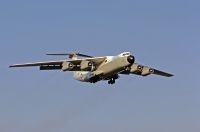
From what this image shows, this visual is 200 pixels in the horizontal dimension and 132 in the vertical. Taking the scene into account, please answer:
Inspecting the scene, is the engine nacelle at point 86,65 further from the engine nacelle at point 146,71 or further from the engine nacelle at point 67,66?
the engine nacelle at point 146,71

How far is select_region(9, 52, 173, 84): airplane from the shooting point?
94250 millimetres

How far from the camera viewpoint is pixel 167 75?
111750 millimetres

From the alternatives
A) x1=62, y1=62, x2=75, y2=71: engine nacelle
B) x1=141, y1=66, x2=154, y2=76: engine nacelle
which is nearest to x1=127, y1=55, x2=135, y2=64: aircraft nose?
x1=141, y1=66, x2=154, y2=76: engine nacelle

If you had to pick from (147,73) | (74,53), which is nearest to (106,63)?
(147,73)

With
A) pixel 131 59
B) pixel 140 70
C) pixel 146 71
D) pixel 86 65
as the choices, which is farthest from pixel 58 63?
pixel 146 71

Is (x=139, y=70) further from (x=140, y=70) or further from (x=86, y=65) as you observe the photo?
(x=86, y=65)

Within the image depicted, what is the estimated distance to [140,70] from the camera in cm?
10119

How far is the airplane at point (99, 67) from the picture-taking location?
94.2m

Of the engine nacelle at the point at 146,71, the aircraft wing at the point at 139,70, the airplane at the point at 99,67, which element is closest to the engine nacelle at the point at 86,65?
the airplane at the point at 99,67

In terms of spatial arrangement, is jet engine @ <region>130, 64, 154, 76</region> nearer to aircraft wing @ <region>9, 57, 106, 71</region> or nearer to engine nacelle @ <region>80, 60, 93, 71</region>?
aircraft wing @ <region>9, 57, 106, 71</region>

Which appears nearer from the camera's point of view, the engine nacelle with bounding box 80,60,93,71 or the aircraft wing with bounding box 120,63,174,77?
the engine nacelle with bounding box 80,60,93,71

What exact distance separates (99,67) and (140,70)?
7.24m

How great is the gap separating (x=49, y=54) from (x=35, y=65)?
452 centimetres

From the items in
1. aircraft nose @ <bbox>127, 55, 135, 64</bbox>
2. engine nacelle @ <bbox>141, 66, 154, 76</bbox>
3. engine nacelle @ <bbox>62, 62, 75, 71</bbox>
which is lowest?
engine nacelle @ <bbox>141, 66, 154, 76</bbox>
